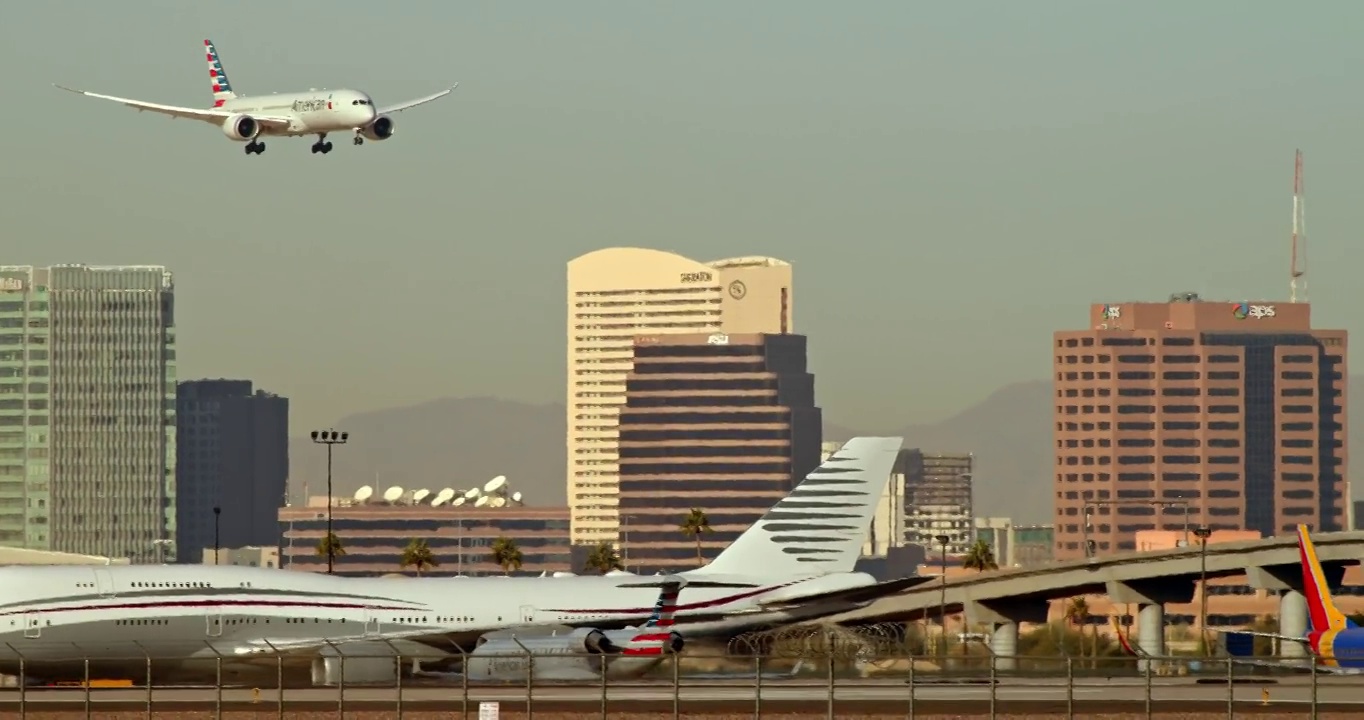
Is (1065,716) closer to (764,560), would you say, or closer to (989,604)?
(764,560)

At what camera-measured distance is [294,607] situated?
311 ft

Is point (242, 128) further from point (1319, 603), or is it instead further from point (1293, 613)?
point (1293, 613)

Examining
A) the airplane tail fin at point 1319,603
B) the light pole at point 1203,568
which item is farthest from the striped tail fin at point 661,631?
the light pole at point 1203,568

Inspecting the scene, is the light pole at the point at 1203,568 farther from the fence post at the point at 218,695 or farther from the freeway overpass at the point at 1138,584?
the fence post at the point at 218,695

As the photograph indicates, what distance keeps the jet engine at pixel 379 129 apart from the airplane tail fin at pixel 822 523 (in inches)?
952

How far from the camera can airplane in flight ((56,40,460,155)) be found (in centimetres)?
10825

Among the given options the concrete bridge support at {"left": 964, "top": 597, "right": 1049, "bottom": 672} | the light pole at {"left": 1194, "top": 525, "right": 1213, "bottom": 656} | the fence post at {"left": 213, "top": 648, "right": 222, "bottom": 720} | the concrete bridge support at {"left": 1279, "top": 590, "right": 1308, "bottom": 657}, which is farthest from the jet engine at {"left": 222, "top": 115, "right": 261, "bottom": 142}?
the concrete bridge support at {"left": 1279, "top": 590, "right": 1308, "bottom": 657}

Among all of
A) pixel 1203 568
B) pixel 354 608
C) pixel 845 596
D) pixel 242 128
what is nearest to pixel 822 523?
pixel 845 596

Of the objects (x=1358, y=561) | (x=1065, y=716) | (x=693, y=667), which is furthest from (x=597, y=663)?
(x=1358, y=561)

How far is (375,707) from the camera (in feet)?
231

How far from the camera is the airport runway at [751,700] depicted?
67625 mm

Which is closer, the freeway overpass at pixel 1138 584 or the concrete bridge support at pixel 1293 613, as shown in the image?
the concrete bridge support at pixel 1293 613

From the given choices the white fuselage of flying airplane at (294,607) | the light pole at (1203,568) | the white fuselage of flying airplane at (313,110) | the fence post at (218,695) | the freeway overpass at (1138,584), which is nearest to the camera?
the fence post at (218,695)

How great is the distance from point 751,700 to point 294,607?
28424 mm
